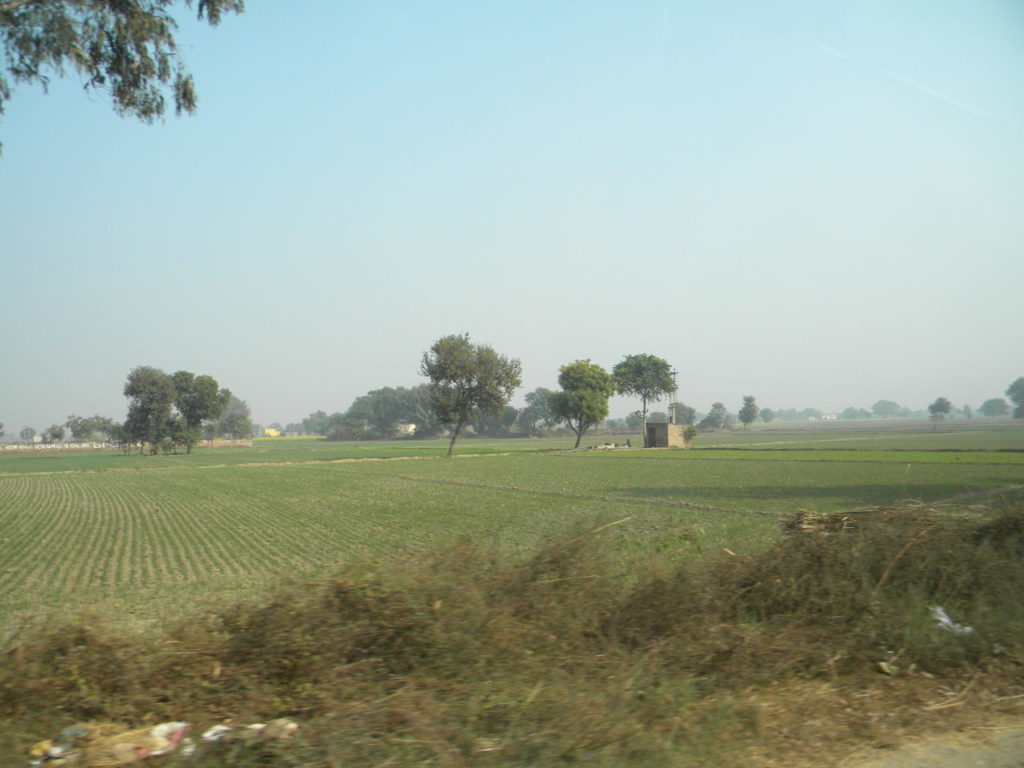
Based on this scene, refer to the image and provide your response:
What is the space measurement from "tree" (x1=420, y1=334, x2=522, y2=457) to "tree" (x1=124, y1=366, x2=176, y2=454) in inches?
1935

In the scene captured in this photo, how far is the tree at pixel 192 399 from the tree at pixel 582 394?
53.8 m

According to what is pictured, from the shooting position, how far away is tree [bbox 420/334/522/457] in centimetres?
8012

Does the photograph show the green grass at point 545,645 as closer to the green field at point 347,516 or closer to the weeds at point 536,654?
the weeds at point 536,654

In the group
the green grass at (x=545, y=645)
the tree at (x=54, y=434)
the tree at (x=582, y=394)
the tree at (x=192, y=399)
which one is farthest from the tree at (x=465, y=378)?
the tree at (x=54, y=434)

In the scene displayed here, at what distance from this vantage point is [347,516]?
25234 millimetres

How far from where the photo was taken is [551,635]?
5.84 m

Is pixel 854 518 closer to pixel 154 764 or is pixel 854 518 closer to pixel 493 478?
pixel 154 764

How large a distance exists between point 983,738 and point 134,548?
19675 millimetres

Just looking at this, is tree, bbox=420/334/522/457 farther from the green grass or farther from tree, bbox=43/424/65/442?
tree, bbox=43/424/65/442

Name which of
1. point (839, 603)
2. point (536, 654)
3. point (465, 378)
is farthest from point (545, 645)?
point (465, 378)

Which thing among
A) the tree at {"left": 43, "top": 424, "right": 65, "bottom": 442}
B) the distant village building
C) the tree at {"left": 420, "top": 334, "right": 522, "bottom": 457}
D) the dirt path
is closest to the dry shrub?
the dirt path

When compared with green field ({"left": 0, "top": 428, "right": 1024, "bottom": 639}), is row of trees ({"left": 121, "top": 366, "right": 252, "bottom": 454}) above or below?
above

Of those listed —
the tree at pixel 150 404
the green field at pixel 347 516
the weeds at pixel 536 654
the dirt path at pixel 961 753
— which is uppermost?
the tree at pixel 150 404

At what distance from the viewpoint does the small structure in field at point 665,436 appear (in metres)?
96.9
